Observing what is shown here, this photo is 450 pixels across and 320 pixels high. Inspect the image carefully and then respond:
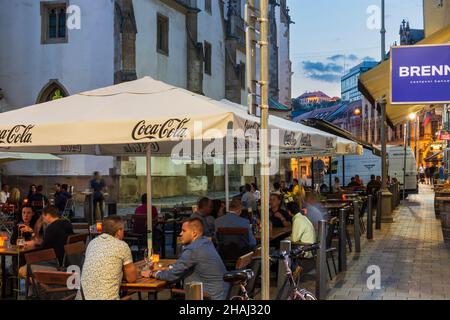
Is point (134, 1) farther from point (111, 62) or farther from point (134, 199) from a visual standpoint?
point (134, 199)

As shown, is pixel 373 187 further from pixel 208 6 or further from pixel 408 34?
pixel 408 34

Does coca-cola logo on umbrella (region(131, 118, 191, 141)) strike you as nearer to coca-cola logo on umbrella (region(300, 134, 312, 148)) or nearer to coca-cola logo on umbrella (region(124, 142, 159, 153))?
coca-cola logo on umbrella (region(300, 134, 312, 148))

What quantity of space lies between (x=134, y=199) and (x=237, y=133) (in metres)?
23.1

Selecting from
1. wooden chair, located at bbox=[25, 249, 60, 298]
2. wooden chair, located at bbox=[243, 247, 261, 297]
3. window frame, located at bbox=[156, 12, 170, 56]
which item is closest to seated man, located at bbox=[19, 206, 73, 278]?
wooden chair, located at bbox=[25, 249, 60, 298]

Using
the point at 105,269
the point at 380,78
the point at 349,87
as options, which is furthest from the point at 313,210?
the point at 349,87

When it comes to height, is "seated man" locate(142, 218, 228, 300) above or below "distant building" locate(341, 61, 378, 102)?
below

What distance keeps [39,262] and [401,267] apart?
6.95 metres

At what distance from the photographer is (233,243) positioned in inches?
352

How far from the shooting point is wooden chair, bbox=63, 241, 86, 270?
7.58m

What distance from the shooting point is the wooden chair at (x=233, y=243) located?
29.1 feet

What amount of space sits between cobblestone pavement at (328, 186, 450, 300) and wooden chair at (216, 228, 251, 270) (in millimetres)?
1459

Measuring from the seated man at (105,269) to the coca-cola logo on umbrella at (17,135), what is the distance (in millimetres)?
2075

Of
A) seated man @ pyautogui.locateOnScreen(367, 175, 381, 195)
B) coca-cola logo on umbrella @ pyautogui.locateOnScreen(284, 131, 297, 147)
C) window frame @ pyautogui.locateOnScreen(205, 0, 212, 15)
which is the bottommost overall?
seated man @ pyautogui.locateOnScreen(367, 175, 381, 195)

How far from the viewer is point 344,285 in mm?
9625
